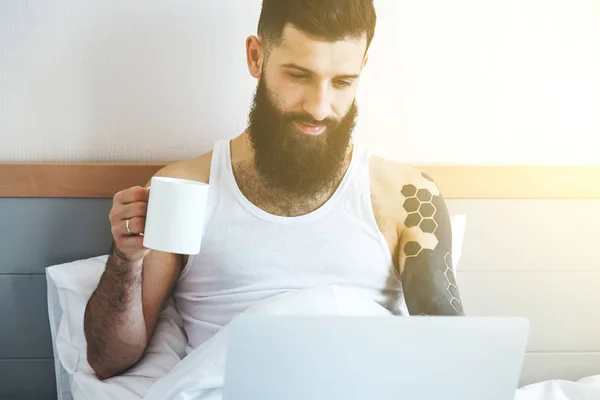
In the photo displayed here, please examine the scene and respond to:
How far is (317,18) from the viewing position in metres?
1.30

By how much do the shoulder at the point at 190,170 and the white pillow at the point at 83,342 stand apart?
0.24 metres

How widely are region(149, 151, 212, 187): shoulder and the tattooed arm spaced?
42cm

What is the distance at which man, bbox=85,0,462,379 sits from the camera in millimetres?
1272

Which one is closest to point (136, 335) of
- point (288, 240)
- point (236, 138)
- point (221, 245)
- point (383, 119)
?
point (221, 245)

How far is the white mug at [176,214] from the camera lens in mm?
890

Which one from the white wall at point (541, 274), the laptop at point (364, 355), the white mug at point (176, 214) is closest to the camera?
the laptop at point (364, 355)

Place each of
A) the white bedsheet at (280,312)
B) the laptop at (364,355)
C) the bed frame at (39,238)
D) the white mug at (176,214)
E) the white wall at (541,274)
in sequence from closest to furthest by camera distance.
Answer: the laptop at (364,355)
the white mug at (176,214)
the white bedsheet at (280,312)
the bed frame at (39,238)
the white wall at (541,274)

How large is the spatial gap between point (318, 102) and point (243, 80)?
22 centimetres

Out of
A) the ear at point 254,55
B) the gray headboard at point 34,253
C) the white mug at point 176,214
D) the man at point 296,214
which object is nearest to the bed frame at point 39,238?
the gray headboard at point 34,253

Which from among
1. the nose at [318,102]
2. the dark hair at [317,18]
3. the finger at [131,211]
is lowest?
the finger at [131,211]

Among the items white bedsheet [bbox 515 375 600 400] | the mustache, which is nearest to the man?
the mustache

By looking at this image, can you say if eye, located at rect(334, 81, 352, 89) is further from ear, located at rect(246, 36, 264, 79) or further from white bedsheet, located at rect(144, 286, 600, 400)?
white bedsheet, located at rect(144, 286, 600, 400)

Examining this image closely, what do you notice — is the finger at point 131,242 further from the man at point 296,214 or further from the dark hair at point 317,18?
the dark hair at point 317,18

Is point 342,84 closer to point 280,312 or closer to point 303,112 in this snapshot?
point 303,112
